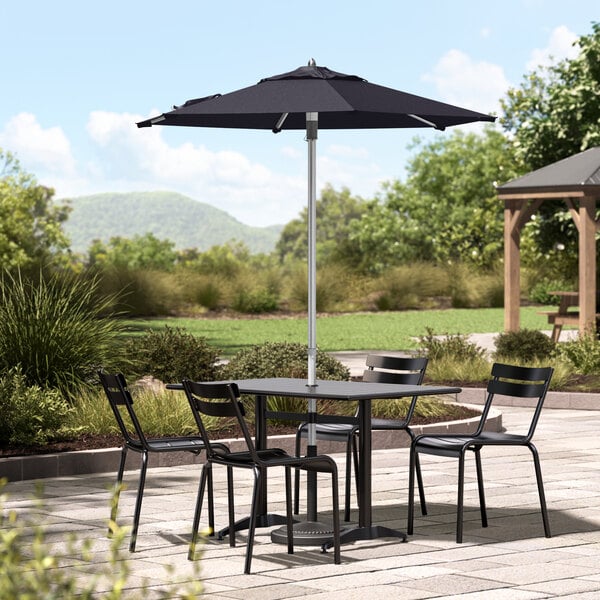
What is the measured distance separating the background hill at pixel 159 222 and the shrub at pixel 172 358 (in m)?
148

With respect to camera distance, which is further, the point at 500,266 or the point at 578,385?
the point at 500,266

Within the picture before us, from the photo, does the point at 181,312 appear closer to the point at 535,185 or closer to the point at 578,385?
the point at 535,185

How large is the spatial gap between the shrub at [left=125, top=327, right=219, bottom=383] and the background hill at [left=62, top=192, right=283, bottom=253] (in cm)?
14823

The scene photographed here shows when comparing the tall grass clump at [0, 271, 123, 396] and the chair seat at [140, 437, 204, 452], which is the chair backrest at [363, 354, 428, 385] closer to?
the chair seat at [140, 437, 204, 452]

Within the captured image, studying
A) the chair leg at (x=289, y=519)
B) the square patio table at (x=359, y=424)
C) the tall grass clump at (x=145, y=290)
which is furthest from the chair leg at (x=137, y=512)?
the tall grass clump at (x=145, y=290)

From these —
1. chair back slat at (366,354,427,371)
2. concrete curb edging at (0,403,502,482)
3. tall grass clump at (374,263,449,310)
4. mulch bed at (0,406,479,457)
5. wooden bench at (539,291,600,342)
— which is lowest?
concrete curb edging at (0,403,502,482)

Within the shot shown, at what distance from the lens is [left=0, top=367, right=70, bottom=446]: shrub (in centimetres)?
979

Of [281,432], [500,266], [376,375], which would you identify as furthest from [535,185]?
[500,266]

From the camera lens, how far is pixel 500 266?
39.4 metres

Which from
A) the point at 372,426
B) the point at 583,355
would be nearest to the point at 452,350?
the point at 583,355

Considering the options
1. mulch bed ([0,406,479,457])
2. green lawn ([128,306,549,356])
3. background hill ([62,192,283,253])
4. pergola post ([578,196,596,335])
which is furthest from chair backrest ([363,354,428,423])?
background hill ([62,192,283,253])

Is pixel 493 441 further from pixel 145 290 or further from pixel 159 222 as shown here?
pixel 159 222

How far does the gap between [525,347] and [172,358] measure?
494 cm

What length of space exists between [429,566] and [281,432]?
181 inches
